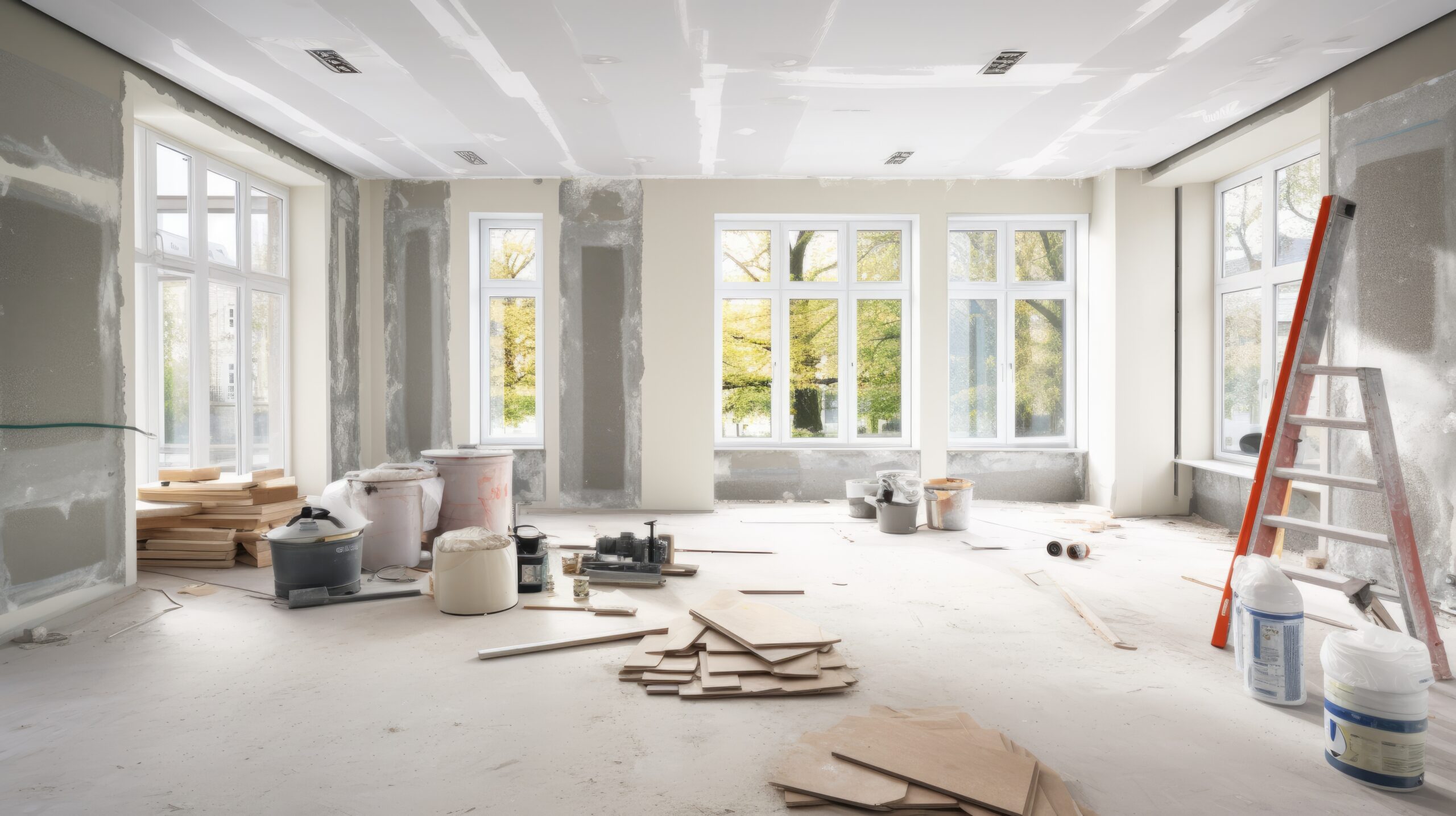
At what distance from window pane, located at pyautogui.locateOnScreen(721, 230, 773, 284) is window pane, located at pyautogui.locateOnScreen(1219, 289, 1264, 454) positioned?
4148 millimetres

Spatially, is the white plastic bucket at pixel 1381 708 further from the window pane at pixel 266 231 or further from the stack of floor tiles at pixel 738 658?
the window pane at pixel 266 231

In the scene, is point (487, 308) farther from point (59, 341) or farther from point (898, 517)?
point (898, 517)

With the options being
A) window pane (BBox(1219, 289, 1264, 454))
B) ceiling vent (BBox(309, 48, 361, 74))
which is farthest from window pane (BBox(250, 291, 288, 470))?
window pane (BBox(1219, 289, 1264, 454))

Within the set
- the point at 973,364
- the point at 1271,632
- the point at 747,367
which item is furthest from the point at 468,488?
the point at 973,364

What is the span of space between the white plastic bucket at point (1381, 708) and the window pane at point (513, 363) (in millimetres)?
6262

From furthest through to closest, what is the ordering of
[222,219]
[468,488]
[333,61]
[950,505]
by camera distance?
1. [950,505]
2. [222,219]
3. [468,488]
4. [333,61]

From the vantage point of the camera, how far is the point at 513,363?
7074mm

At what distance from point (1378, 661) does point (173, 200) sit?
6.66 meters

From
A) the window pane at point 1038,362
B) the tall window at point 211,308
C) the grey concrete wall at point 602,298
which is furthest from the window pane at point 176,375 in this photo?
the window pane at point 1038,362

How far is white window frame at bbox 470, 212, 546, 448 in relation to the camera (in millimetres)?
6895

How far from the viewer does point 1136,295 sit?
6.50m

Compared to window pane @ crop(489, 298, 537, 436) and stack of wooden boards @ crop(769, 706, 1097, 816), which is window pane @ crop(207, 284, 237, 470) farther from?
stack of wooden boards @ crop(769, 706, 1097, 816)

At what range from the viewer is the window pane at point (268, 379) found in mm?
5777

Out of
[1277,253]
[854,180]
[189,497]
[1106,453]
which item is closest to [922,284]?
[854,180]
